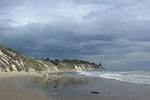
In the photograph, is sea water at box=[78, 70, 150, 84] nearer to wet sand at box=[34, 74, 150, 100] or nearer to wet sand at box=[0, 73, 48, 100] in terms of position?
wet sand at box=[34, 74, 150, 100]

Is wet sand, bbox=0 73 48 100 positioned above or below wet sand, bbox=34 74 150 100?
above

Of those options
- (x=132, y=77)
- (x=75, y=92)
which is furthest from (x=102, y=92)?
(x=132, y=77)

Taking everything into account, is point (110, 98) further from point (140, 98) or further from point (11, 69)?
point (11, 69)

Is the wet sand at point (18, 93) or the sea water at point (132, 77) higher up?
the wet sand at point (18, 93)

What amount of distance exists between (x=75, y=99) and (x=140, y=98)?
4.84 m

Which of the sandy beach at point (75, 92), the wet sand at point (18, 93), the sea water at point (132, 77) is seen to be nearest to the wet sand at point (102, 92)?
the sandy beach at point (75, 92)

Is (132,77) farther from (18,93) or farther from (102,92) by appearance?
(18,93)

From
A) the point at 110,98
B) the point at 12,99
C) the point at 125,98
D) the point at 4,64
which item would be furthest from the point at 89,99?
the point at 4,64

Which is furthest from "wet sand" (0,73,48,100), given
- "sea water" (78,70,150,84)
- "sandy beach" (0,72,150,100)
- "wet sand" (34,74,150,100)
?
"sea water" (78,70,150,84)

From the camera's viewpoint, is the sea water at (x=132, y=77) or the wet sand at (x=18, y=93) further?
the sea water at (x=132, y=77)

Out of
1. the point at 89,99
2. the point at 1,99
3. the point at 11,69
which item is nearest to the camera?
the point at 1,99

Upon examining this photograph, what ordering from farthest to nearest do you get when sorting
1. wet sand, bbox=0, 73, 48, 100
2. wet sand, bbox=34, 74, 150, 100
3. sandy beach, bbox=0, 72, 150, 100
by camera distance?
wet sand, bbox=34, 74, 150, 100 < sandy beach, bbox=0, 72, 150, 100 < wet sand, bbox=0, 73, 48, 100

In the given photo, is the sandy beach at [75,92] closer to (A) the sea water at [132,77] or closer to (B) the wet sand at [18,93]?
(B) the wet sand at [18,93]

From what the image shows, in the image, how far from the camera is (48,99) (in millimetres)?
12750
